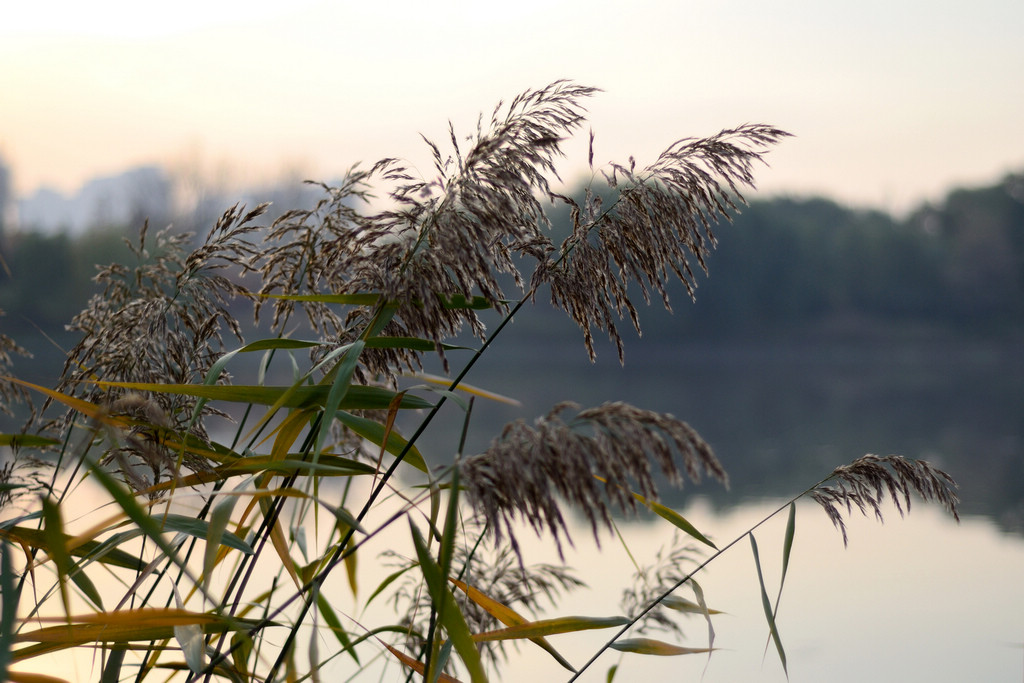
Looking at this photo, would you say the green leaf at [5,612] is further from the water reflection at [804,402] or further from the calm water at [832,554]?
the water reflection at [804,402]

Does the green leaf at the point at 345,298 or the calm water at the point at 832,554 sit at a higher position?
the green leaf at the point at 345,298

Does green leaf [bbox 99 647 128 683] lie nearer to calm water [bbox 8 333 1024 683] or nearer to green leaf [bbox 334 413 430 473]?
green leaf [bbox 334 413 430 473]

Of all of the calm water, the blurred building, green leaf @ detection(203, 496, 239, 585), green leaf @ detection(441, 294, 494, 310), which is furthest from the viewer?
the blurred building

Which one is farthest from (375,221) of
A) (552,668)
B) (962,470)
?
(962,470)

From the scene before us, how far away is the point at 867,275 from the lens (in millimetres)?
30062

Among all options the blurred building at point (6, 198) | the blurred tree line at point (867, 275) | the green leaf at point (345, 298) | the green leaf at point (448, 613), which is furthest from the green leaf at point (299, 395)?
the blurred tree line at point (867, 275)

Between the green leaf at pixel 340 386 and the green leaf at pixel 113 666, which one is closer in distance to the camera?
the green leaf at pixel 340 386

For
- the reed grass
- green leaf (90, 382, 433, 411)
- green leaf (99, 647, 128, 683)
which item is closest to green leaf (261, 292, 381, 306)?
the reed grass

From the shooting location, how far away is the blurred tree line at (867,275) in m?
27.8

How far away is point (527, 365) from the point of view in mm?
23125

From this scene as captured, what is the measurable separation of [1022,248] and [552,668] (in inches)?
1245

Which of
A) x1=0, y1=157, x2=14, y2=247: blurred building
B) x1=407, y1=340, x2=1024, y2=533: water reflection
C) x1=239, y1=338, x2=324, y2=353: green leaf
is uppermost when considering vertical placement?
x1=0, y1=157, x2=14, y2=247: blurred building

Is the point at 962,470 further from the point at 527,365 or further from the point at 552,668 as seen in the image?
the point at 527,365

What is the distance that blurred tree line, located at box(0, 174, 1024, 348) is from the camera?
27.8 metres
